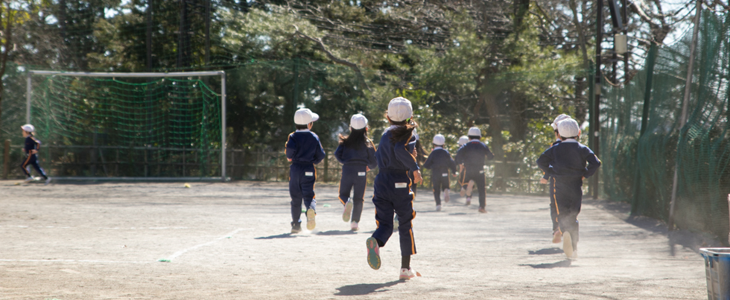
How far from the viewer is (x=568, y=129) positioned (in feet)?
22.8

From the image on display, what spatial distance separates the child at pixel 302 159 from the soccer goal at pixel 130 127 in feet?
38.3

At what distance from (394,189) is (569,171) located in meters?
2.58

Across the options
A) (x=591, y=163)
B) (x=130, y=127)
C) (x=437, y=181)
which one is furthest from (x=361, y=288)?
(x=130, y=127)

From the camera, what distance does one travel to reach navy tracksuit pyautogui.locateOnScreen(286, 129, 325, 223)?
812 centimetres

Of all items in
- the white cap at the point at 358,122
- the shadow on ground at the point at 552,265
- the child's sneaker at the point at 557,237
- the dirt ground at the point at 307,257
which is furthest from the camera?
the white cap at the point at 358,122

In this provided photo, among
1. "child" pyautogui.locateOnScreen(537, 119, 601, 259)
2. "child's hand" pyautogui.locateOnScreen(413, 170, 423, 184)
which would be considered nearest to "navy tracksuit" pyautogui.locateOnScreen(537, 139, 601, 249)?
"child" pyautogui.locateOnScreen(537, 119, 601, 259)

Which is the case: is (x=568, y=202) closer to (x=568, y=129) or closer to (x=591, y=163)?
(x=591, y=163)

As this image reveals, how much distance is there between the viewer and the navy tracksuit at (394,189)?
17.3 ft

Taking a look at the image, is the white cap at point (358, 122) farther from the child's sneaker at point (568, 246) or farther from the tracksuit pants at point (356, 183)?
the child's sneaker at point (568, 246)

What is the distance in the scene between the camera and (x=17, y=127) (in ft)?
66.0

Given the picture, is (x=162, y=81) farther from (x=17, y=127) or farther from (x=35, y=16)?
(x=35, y=16)

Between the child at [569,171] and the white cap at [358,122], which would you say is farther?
the white cap at [358,122]

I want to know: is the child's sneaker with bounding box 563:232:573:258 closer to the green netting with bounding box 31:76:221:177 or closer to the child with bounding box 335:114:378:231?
the child with bounding box 335:114:378:231

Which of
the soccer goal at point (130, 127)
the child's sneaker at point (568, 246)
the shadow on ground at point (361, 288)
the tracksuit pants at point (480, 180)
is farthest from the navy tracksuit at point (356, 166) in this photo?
the soccer goal at point (130, 127)
